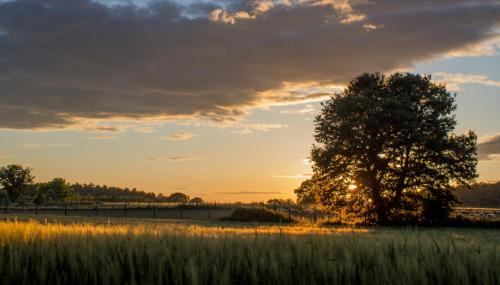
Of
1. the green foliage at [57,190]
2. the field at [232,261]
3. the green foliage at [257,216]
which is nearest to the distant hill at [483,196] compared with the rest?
the green foliage at [257,216]

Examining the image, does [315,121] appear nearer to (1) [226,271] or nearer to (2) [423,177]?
(2) [423,177]

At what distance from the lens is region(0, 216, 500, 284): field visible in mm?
6016

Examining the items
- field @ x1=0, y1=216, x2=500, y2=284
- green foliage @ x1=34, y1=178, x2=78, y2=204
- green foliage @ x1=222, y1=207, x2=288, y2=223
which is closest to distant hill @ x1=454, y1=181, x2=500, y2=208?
green foliage @ x1=222, y1=207, x2=288, y2=223

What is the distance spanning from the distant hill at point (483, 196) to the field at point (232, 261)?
126247mm

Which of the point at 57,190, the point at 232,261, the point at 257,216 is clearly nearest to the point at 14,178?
the point at 57,190

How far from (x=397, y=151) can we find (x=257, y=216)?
17202mm

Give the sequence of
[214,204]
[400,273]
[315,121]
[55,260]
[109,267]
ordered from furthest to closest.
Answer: [214,204] → [315,121] → [55,260] → [109,267] → [400,273]

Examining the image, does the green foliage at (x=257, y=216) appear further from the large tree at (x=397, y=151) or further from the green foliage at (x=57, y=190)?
the green foliage at (x=57, y=190)

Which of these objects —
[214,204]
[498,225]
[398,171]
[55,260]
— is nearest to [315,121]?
[398,171]

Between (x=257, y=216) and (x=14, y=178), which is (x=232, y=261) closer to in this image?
(x=257, y=216)

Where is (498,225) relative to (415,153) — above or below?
below

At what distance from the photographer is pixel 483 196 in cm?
13200

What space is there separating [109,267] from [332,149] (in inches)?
1740

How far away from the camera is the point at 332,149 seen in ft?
163
